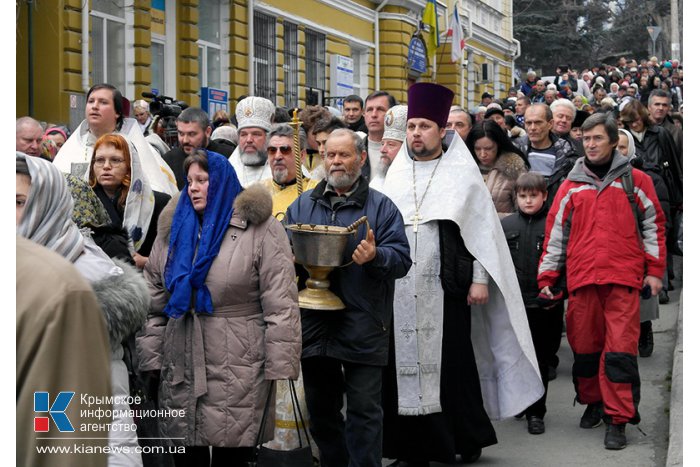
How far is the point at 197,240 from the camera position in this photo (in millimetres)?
5551

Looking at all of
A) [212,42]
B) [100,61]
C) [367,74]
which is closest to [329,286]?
[100,61]

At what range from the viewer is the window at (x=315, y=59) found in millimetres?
A: 27734

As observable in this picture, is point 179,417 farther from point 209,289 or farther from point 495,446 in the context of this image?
point 495,446

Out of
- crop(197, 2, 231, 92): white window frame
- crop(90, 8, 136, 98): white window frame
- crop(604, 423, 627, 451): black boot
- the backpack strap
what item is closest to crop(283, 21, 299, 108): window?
crop(197, 2, 231, 92): white window frame

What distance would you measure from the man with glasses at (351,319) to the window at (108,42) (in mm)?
12920

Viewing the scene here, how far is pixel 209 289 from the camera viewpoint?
17.9 feet

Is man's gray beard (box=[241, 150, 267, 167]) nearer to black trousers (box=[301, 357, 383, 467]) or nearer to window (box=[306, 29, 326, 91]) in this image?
black trousers (box=[301, 357, 383, 467])

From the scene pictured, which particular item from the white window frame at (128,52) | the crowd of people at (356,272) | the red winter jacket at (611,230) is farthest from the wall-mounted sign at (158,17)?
the red winter jacket at (611,230)

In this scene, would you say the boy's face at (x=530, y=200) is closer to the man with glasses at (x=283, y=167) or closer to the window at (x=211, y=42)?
the man with glasses at (x=283, y=167)

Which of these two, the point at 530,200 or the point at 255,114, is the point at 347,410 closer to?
Result: the point at 255,114

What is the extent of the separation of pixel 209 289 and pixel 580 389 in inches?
130

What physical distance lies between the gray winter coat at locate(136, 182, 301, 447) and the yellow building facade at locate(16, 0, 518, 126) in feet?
30.6

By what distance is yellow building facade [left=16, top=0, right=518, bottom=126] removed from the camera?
1702 cm

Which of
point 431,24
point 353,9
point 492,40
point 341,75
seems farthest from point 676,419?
point 492,40
